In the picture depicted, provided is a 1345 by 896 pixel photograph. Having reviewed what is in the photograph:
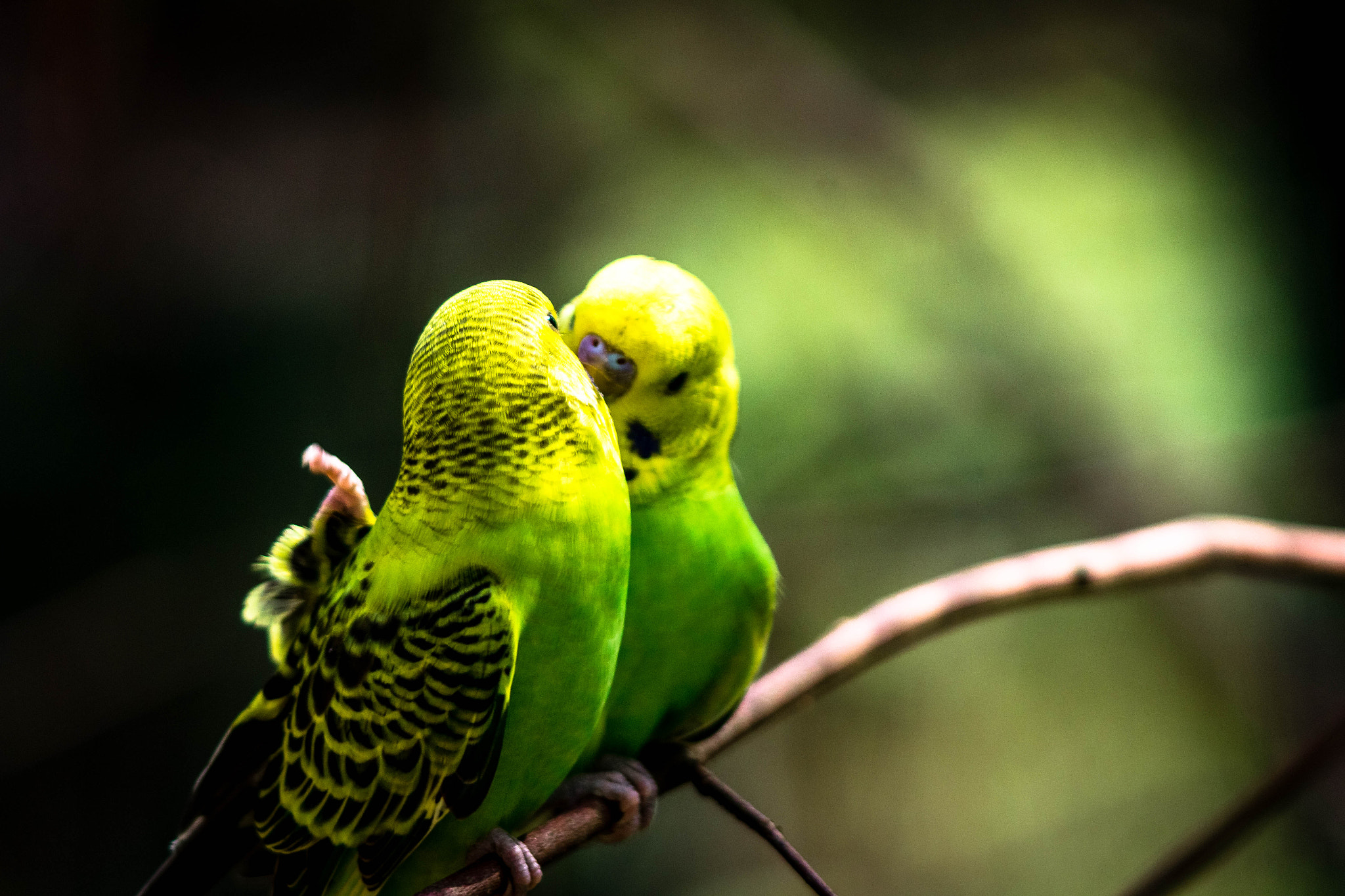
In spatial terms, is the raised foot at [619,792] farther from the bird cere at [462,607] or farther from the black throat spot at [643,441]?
the black throat spot at [643,441]

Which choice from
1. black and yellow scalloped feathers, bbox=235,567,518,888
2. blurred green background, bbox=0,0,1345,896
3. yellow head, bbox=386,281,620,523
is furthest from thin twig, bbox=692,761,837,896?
blurred green background, bbox=0,0,1345,896

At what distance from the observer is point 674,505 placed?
1.33 m

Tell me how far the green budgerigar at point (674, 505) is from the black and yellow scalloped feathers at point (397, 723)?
0.30 meters

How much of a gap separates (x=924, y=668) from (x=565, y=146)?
2216mm

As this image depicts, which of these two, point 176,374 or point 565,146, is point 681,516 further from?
point 565,146

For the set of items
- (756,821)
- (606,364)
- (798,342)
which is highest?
(606,364)

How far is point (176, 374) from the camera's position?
8.93 feet

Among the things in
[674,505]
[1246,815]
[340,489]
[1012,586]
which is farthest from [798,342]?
[340,489]

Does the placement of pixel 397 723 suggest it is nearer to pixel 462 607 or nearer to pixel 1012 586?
pixel 462 607

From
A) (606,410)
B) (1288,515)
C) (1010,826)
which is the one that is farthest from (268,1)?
(1288,515)

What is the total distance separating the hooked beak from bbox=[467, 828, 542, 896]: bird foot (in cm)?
53

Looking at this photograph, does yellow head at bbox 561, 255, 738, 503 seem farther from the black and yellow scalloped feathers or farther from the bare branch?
the bare branch

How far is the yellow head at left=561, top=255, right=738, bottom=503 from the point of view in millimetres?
1210

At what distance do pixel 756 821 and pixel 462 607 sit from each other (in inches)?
18.8
